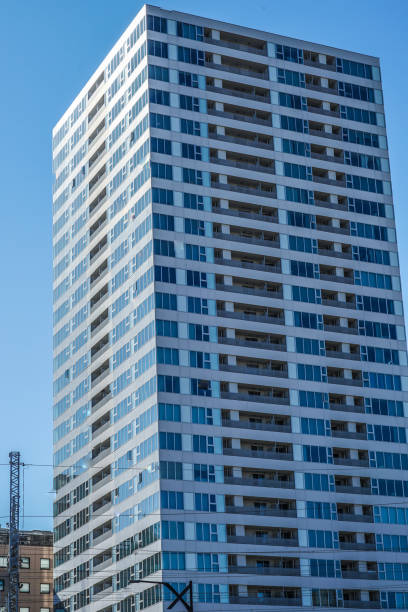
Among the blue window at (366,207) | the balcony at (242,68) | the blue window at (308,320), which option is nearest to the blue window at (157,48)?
the balcony at (242,68)

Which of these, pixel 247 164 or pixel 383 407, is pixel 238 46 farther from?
pixel 383 407

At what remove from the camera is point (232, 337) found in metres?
138

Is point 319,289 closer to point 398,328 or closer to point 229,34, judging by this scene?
point 398,328

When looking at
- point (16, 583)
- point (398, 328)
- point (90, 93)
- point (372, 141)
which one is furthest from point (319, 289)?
point (16, 583)

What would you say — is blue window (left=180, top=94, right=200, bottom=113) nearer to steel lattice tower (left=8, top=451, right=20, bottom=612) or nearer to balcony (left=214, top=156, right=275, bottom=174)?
balcony (left=214, top=156, right=275, bottom=174)

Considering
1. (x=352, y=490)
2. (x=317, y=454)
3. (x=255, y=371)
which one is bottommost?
(x=352, y=490)

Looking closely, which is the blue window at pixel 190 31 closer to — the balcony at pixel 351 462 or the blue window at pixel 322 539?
the balcony at pixel 351 462

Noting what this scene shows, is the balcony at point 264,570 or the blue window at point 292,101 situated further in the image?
the blue window at point 292,101

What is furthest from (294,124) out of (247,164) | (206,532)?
(206,532)

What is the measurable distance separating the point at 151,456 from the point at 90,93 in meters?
57.4

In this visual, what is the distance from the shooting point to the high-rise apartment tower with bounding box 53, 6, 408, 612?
431ft

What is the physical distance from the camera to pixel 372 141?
157 m

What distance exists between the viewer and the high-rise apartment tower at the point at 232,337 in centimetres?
13125

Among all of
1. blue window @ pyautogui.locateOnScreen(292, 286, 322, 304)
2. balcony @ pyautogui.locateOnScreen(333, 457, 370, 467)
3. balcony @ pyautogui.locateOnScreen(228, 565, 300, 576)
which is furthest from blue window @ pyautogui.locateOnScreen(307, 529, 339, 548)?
blue window @ pyautogui.locateOnScreen(292, 286, 322, 304)
